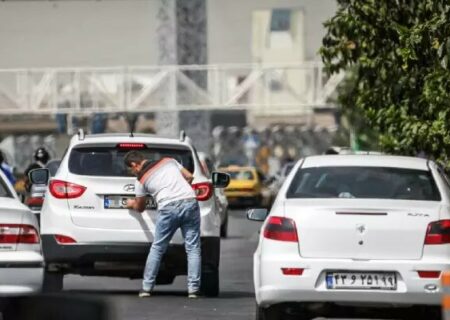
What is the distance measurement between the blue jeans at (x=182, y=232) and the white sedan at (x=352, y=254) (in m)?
3.74

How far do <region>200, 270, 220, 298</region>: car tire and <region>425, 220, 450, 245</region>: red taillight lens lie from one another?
5163 mm

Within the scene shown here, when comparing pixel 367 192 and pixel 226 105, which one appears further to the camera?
pixel 226 105

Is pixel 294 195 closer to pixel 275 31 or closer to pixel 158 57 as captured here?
pixel 158 57

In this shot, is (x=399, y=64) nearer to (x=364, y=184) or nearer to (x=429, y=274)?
(x=364, y=184)

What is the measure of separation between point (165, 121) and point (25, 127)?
43585mm


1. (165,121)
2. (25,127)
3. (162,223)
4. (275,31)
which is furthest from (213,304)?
(275,31)

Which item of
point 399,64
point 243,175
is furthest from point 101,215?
point 243,175

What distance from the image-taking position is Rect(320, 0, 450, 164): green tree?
19.0 m

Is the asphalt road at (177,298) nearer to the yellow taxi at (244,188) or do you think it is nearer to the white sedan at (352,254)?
the white sedan at (352,254)

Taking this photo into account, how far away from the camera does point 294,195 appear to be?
1270cm

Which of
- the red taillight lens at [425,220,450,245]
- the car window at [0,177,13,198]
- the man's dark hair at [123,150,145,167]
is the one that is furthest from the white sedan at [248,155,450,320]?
the man's dark hair at [123,150,145,167]

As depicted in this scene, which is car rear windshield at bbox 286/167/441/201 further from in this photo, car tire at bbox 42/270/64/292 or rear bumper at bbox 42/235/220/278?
car tire at bbox 42/270/64/292

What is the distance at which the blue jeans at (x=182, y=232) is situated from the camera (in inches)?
639

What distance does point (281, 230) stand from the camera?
12281mm
